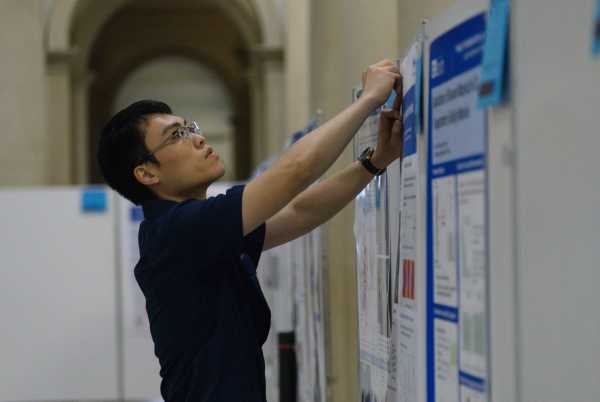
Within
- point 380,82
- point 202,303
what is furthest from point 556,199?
point 202,303

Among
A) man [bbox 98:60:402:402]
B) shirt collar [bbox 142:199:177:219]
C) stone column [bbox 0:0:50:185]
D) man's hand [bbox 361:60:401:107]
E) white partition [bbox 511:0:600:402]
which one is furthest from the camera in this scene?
stone column [bbox 0:0:50:185]

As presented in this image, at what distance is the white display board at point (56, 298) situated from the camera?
837 centimetres

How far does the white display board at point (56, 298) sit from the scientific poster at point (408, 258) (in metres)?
6.57

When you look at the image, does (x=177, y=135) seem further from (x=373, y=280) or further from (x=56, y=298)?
(x=56, y=298)

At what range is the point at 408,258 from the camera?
2033mm

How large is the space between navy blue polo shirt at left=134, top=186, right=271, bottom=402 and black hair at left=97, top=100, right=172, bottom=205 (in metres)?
0.15

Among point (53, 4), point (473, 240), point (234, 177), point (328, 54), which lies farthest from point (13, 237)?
point (234, 177)

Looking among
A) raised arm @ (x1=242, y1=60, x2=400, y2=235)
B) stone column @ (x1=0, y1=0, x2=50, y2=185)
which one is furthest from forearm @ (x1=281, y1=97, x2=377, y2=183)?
stone column @ (x1=0, y1=0, x2=50, y2=185)

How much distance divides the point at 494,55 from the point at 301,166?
1.01m

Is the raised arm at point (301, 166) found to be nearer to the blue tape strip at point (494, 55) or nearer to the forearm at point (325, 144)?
the forearm at point (325, 144)

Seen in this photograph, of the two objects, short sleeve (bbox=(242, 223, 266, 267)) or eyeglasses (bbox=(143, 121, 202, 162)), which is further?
short sleeve (bbox=(242, 223, 266, 267))

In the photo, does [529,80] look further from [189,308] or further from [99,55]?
[99,55]

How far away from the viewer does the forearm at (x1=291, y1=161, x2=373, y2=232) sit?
107 inches

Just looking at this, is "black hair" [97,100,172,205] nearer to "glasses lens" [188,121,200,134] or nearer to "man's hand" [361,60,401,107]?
"glasses lens" [188,121,200,134]
